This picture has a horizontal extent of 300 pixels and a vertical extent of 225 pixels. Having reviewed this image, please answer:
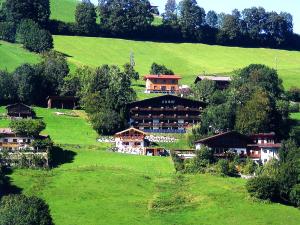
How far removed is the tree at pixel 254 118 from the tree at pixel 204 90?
14.9 meters

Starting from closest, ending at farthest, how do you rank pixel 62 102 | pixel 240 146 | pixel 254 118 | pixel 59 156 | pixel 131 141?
pixel 59 156 → pixel 240 146 → pixel 131 141 → pixel 254 118 → pixel 62 102

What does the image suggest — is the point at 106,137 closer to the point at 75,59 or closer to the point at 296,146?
the point at 296,146

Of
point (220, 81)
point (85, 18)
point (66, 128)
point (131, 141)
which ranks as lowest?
point (131, 141)

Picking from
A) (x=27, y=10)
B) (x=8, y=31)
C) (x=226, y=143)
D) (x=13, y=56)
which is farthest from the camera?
(x=27, y=10)

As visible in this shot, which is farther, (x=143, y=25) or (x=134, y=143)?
(x=143, y=25)

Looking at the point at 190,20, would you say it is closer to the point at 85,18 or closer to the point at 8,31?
the point at 85,18

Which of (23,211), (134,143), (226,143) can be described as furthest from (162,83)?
(23,211)

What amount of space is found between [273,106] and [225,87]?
27.0 meters

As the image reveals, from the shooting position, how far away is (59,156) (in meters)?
104

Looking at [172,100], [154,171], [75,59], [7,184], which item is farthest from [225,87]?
[7,184]

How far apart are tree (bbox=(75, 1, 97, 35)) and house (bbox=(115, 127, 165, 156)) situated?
72552mm

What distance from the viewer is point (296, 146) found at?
111 meters

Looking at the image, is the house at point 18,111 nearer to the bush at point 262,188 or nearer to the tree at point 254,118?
the tree at point 254,118

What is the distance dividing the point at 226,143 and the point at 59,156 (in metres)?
23.0
